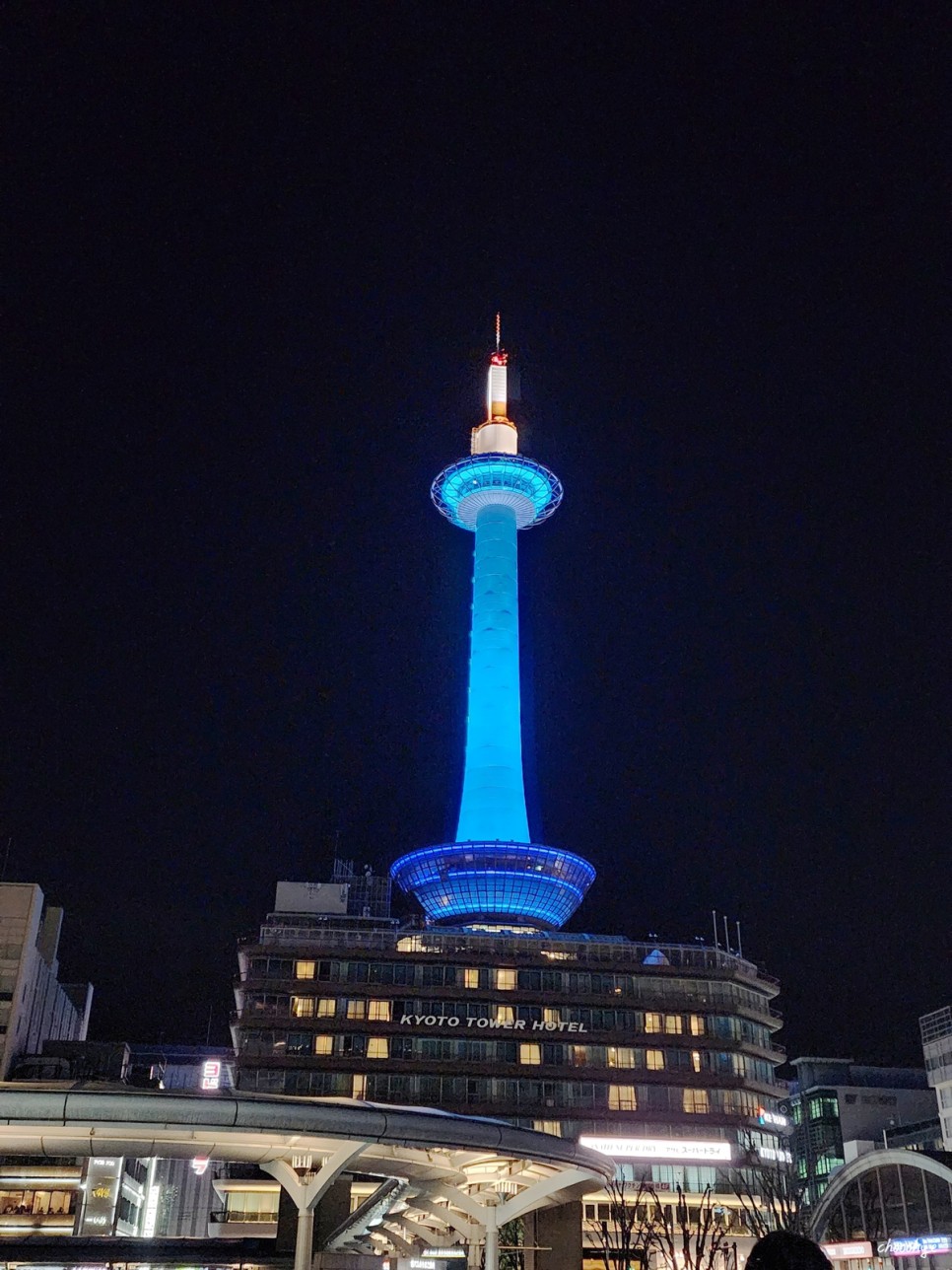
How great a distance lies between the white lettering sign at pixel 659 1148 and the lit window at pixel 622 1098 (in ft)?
9.15

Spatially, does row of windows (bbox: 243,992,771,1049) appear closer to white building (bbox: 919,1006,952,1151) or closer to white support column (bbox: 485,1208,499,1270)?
white building (bbox: 919,1006,952,1151)

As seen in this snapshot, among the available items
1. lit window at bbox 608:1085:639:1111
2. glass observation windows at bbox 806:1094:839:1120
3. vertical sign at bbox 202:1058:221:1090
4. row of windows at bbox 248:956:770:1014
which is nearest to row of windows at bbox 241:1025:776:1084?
lit window at bbox 608:1085:639:1111

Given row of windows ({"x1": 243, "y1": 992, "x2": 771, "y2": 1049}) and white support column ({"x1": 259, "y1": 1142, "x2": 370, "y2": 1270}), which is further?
row of windows ({"x1": 243, "y1": 992, "x2": 771, "y2": 1049})

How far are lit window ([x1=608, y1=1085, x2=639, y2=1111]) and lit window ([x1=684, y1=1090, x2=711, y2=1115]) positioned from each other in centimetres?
459

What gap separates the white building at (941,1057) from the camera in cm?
9351

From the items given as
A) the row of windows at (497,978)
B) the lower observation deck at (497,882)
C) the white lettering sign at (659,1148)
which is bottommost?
the white lettering sign at (659,1148)

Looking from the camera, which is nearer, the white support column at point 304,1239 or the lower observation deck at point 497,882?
the white support column at point 304,1239

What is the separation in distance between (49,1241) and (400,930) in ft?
272

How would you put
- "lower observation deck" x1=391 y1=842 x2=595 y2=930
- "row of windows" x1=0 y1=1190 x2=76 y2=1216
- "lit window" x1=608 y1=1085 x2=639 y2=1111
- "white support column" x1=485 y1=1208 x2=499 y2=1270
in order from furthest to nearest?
"lower observation deck" x1=391 y1=842 x2=595 y2=930 < "row of windows" x1=0 y1=1190 x2=76 y2=1216 < "lit window" x1=608 y1=1085 x2=639 y2=1111 < "white support column" x1=485 y1=1208 x2=499 y2=1270

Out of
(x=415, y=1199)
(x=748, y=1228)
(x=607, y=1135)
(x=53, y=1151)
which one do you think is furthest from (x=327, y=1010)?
(x=53, y=1151)

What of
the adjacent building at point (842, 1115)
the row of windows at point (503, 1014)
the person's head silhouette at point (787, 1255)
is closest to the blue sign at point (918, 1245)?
the row of windows at point (503, 1014)

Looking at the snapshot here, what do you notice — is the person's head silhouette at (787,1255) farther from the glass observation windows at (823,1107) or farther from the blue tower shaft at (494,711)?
the glass observation windows at (823,1107)

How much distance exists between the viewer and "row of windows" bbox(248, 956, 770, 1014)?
363ft

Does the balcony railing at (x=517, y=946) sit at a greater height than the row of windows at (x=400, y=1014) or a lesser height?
greater
